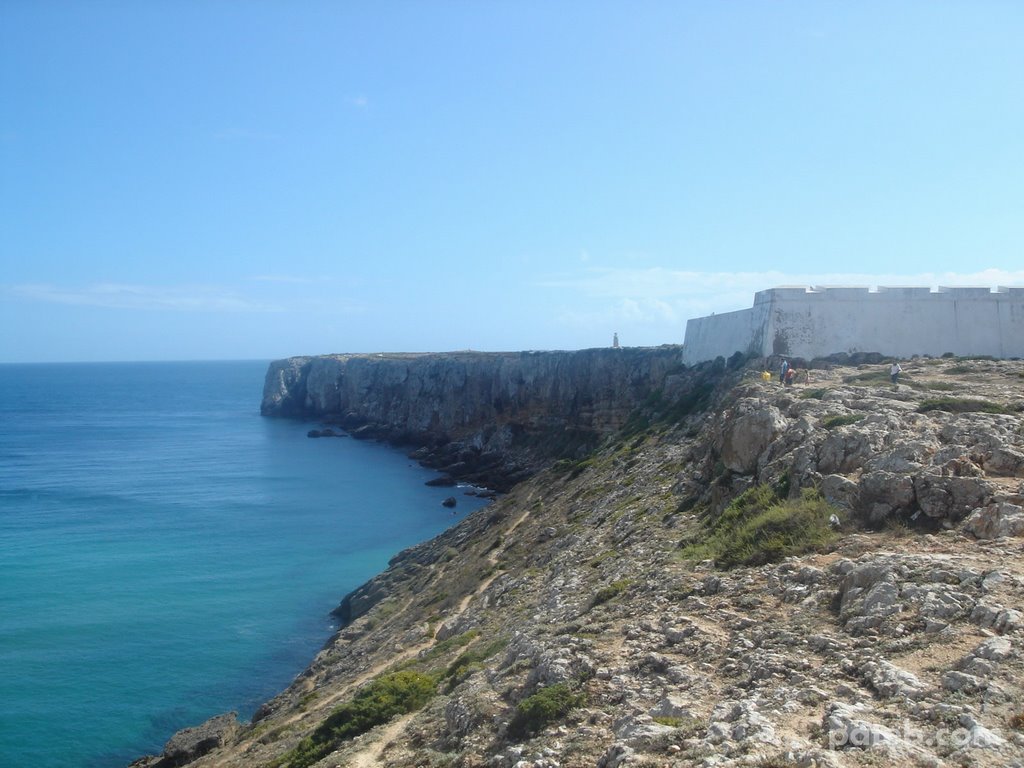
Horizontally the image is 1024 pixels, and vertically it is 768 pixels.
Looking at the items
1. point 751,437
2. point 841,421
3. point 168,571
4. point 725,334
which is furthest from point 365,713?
point 725,334

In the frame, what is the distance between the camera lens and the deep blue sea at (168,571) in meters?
23.5

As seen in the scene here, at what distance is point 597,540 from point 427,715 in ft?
28.0

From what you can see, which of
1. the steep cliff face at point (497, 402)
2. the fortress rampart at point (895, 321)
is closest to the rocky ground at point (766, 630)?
the fortress rampart at point (895, 321)

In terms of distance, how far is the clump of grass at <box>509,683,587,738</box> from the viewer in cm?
817

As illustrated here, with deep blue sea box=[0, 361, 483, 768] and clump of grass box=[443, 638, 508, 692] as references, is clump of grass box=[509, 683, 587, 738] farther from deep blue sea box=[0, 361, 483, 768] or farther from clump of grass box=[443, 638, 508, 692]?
deep blue sea box=[0, 361, 483, 768]

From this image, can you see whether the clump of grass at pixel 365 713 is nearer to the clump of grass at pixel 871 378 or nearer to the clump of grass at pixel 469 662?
the clump of grass at pixel 469 662

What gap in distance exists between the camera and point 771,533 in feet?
38.0

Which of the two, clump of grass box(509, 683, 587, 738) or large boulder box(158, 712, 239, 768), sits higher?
clump of grass box(509, 683, 587, 738)

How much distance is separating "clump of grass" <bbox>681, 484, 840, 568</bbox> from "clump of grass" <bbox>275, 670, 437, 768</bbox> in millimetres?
4820

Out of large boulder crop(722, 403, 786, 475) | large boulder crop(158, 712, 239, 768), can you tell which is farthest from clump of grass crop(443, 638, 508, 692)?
large boulder crop(158, 712, 239, 768)

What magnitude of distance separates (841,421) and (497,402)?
61.3 metres

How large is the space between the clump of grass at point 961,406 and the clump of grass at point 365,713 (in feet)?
35.2

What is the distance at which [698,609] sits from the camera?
9.99 m

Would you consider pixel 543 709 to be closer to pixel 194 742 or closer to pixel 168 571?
pixel 194 742
